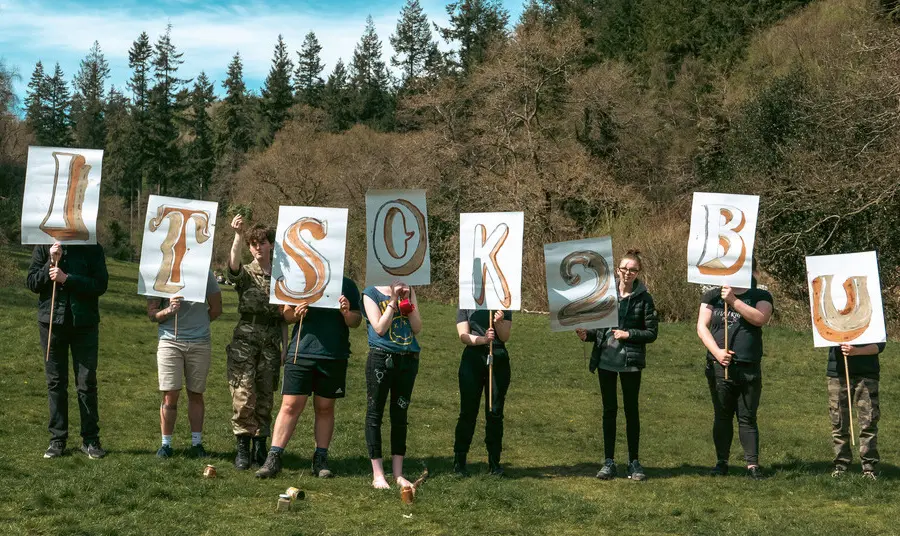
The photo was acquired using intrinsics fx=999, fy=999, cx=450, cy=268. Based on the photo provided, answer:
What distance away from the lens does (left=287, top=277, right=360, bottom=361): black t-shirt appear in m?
8.27

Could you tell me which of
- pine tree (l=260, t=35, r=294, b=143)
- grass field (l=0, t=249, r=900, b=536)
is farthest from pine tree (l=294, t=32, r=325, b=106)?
grass field (l=0, t=249, r=900, b=536)

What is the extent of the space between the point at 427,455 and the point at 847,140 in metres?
23.3

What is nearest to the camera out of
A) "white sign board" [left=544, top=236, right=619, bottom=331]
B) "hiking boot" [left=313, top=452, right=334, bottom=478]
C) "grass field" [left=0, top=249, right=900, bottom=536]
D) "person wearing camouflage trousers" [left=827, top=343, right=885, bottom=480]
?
"grass field" [left=0, top=249, right=900, bottom=536]

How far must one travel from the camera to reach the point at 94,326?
8.92 m

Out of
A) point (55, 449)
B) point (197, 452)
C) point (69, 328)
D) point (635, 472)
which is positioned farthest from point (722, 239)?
point (55, 449)

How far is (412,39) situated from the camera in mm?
90000

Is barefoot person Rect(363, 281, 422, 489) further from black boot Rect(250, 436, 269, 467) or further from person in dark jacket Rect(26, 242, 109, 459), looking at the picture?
person in dark jacket Rect(26, 242, 109, 459)

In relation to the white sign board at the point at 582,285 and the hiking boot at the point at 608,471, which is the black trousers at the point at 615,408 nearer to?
the hiking boot at the point at 608,471

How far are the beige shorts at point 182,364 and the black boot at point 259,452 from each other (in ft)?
2.41

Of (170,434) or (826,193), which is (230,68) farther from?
(170,434)

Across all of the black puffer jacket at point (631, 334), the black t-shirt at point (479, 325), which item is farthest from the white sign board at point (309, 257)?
the black puffer jacket at point (631, 334)

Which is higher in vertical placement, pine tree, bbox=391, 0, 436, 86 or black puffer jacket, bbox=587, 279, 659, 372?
pine tree, bbox=391, 0, 436, 86

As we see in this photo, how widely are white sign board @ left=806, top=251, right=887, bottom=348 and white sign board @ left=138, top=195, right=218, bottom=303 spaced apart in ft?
17.8

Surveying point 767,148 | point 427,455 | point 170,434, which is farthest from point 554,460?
point 767,148
